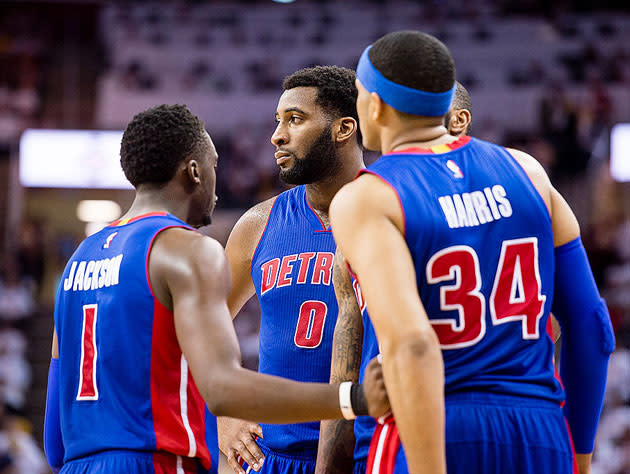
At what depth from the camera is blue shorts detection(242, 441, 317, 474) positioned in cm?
386

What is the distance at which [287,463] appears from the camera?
390cm

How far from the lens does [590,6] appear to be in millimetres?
20438

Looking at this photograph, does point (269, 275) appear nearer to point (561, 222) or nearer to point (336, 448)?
point (336, 448)

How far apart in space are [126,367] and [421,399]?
1.07 meters

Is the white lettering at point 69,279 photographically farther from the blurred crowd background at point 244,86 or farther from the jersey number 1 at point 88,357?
the blurred crowd background at point 244,86

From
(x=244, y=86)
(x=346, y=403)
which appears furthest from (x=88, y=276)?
(x=244, y=86)

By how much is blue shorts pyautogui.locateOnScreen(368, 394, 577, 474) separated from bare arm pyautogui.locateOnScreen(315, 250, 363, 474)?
65cm

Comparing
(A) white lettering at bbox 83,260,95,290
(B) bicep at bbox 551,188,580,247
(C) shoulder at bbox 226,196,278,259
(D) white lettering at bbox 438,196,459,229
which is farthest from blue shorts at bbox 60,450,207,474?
(C) shoulder at bbox 226,196,278,259

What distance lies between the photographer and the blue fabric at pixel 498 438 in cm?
249

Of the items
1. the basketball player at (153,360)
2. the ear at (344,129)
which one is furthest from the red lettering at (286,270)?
the basketball player at (153,360)

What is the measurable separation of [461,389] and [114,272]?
1.26 meters

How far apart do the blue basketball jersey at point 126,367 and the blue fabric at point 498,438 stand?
2.67ft

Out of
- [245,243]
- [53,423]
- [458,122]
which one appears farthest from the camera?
[245,243]

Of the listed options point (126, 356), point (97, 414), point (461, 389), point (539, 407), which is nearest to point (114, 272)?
point (126, 356)
